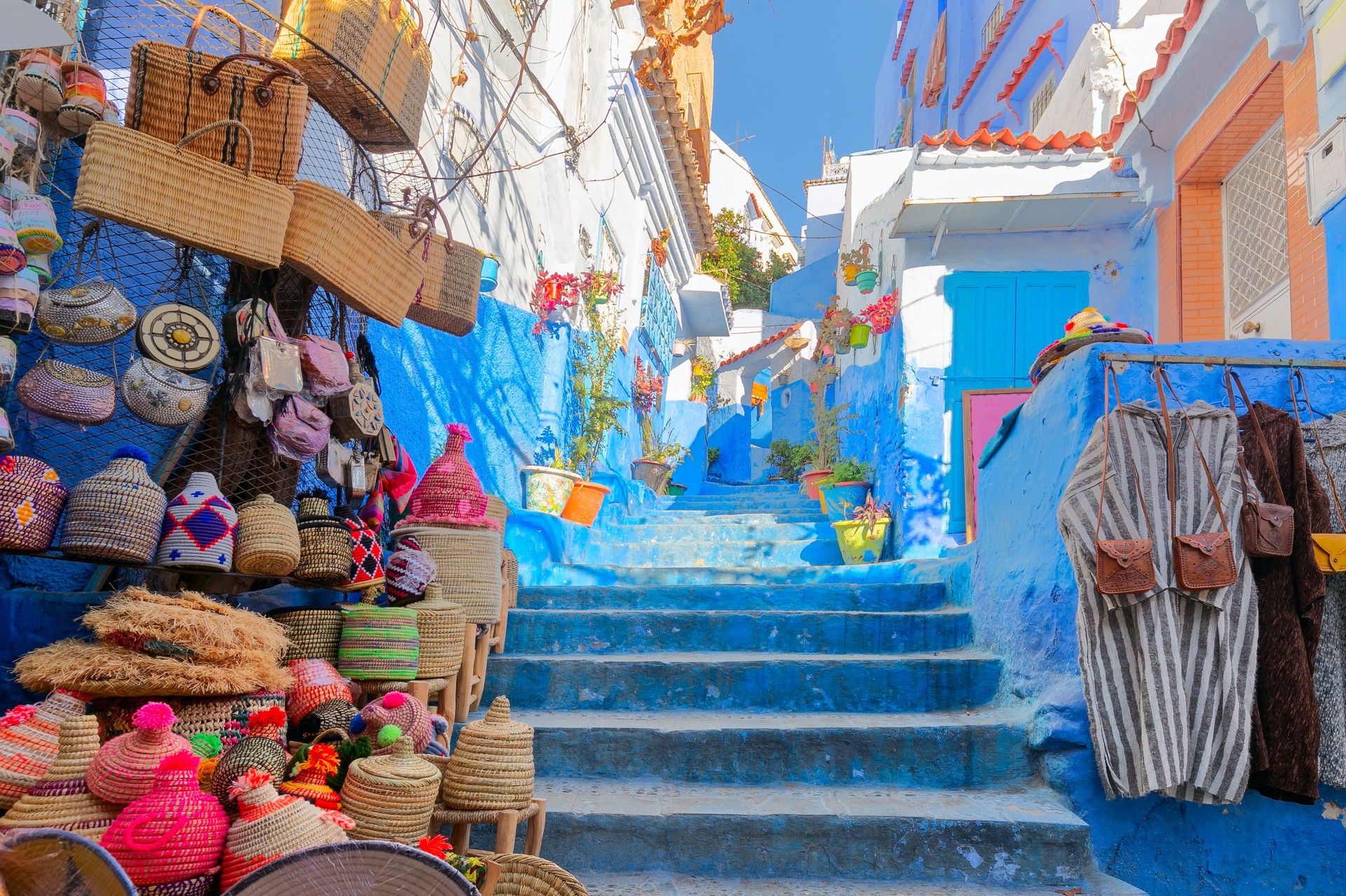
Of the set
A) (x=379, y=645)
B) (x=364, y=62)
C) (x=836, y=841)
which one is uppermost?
(x=364, y=62)

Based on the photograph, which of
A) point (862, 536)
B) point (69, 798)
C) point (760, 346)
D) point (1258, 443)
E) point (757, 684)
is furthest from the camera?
point (760, 346)

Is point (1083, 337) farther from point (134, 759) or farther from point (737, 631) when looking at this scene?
point (134, 759)

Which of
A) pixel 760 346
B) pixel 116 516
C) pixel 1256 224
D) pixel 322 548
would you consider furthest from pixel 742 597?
pixel 760 346

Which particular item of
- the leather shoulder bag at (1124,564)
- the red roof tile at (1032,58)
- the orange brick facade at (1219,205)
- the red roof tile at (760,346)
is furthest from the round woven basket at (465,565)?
the red roof tile at (760,346)

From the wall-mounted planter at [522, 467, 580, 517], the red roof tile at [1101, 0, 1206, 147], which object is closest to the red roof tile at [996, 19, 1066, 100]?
the red roof tile at [1101, 0, 1206, 147]

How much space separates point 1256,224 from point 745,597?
403 centimetres

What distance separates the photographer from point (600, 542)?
6781mm

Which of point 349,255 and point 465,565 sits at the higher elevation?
point 349,255

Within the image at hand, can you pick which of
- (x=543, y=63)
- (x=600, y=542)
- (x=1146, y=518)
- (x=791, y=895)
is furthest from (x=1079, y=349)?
(x=543, y=63)

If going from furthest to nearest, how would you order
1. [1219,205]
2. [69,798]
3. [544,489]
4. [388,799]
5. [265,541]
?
1. [544,489]
2. [1219,205]
3. [265,541]
4. [388,799]
5. [69,798]

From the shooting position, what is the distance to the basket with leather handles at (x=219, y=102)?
281cm

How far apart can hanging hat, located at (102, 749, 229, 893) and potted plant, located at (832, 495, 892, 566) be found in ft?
17.8

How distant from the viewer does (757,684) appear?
3.77 meters

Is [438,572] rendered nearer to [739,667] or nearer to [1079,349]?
[739,667]
